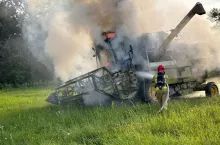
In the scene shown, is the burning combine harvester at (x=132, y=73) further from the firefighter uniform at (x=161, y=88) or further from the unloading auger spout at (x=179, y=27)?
the firefighter uniform at (x=161, y=88)

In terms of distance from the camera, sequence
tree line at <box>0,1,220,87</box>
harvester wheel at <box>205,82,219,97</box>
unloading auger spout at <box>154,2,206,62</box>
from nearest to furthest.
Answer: unloading auger spout at <box>154,2,206,62</box> → harvester wheel at <box>205,82,219,97</box> → tree line at <box>0,1,220,87</box>

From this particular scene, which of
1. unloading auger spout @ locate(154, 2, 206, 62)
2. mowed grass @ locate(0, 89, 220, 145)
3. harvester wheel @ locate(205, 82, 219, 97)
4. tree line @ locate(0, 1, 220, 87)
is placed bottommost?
mowed grass @ locate(0, 89, 220, 145)

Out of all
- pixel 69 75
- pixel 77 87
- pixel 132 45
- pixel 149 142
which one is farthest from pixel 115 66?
pixel 149 142

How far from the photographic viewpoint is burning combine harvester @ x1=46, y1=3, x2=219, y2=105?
11.6m

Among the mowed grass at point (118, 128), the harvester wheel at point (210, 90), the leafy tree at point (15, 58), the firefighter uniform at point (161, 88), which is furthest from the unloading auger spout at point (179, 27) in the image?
the leafy tree at point (15, 58)

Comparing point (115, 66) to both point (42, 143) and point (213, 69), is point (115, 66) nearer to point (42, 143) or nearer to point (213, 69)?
point (213, 69)

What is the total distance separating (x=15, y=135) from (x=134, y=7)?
7.51m

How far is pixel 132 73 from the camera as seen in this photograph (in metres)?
12.1

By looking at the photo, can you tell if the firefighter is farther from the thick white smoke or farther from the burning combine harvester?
the thick white smoke

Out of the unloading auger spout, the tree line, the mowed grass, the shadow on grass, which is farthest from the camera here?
the tree line

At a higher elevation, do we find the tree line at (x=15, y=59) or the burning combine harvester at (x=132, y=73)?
the tree line at (x=15, y=59)

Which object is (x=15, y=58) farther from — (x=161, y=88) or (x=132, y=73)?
(x=161, y=88)

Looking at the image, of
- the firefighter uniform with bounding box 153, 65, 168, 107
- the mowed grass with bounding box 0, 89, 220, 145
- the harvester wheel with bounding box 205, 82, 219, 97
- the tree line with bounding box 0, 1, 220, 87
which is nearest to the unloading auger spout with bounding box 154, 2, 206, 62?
the harvester wheel with bounding box 205, 82, 219, 97

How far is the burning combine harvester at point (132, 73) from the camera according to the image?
459 inches
